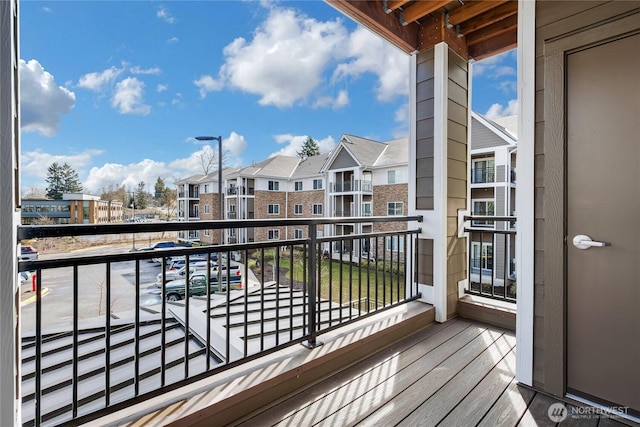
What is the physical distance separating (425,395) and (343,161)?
33.8ft

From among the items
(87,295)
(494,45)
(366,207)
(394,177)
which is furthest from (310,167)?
(87,295)

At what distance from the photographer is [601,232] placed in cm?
142

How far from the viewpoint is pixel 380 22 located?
2.27 m

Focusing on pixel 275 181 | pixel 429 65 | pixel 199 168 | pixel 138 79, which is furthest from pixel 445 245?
pixel 138 79

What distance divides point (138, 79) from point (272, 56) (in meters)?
5.76

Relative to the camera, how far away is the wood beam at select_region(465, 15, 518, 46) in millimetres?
2461

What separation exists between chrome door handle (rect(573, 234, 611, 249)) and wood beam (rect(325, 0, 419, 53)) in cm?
192

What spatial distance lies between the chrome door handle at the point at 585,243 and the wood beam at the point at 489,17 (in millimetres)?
1864

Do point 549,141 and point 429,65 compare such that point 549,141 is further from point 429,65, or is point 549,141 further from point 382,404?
point 382,404

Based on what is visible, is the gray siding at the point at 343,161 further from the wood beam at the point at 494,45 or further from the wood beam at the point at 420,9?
the wood beam at the point at 420,9

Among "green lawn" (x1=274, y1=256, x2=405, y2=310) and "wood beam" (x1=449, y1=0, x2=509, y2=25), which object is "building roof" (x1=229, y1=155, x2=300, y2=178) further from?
"wood beam" (x1=449, y1=0, x2=509, y2=25)

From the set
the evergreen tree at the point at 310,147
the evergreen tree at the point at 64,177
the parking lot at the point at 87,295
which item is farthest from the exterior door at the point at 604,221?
the evergreen tree at the point at 310,147

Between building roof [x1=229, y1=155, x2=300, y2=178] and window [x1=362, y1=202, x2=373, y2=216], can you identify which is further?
window [x1=362, y1=202, x2=373, y2=216]

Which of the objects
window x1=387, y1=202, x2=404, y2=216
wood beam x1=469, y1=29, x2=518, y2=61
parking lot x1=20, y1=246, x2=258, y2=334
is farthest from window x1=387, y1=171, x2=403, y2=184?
parking lot x1=20, y1=246, x2=258, y2=334
